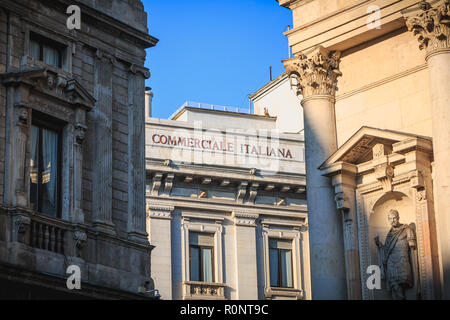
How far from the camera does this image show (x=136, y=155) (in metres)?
29.6

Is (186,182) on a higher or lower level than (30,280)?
higher

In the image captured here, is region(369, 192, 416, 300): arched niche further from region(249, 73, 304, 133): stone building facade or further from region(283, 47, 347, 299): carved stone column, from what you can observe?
region(249, 73, 304, 133): stone building facade

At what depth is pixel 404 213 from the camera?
26328 millimetres

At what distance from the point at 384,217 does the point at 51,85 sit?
29.5 ft

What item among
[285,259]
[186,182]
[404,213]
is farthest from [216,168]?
[404,213]

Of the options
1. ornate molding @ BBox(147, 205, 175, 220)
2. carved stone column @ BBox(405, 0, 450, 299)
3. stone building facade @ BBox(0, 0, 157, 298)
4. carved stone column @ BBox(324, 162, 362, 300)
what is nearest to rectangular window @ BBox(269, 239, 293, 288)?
ornate molding @ BBox(147, 205, 175, 220)

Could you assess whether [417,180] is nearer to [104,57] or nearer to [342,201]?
[342,201]

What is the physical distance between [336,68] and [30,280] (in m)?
9.97

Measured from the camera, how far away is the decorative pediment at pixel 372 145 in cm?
2541

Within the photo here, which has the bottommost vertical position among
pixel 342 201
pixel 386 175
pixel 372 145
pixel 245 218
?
pixel 342 201

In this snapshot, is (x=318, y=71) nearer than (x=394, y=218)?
No

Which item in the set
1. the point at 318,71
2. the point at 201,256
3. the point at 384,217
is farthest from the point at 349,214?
the point at 201,256

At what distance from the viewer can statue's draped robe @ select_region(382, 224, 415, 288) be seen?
25375mm
